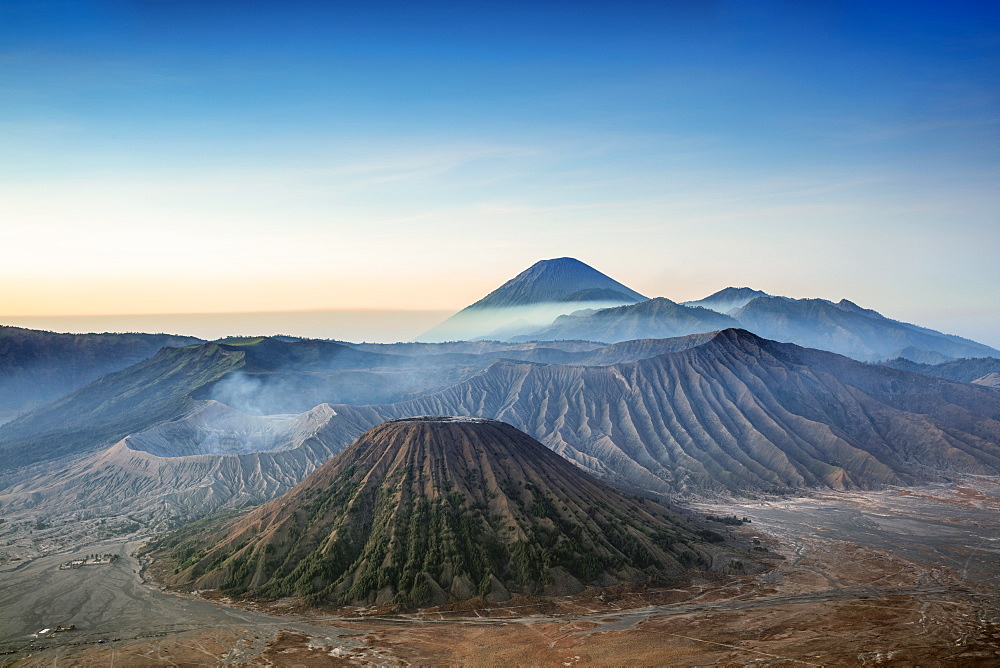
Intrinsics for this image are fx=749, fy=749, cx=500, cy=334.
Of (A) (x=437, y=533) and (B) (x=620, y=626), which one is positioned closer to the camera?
(B) (x=620, y=626)

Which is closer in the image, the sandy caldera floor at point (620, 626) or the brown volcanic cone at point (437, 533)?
the sandy caldera floor at point (620, 626)

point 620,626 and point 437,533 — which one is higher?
point 437,533

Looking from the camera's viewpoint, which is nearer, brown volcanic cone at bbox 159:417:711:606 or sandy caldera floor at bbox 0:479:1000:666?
sandy caldera floor at bbox 0:479:1000:666

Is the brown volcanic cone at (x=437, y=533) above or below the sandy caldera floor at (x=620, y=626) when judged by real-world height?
above

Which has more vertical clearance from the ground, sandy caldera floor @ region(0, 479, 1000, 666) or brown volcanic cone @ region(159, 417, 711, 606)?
brown volcanic cone @ region(159, 417, 711, 606)

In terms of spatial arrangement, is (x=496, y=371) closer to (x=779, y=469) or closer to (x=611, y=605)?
(x=779, y=469)
